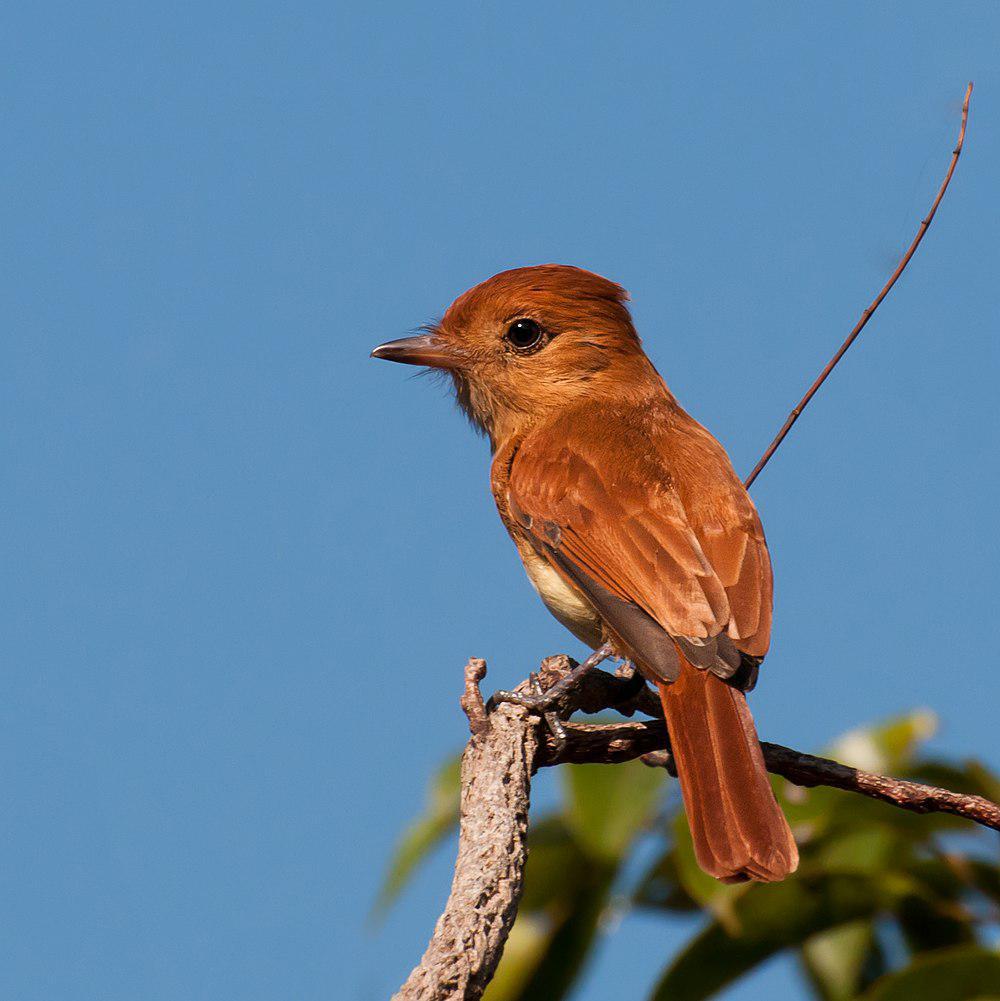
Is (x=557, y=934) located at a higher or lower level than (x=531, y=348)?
lower

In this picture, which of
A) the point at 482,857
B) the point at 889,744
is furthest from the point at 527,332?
the point at 482,857

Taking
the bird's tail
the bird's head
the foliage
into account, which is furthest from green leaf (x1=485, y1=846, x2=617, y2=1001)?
the bird's head

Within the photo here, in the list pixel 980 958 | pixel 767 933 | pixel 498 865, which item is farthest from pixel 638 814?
pixel 498 865

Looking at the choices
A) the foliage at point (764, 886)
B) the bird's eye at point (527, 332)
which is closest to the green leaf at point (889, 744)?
the foliage at point (764, 886)

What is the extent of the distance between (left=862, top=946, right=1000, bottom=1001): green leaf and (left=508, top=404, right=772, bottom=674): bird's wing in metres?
0.87

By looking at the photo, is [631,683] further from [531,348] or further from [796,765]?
[531,348]

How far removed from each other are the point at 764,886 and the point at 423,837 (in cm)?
111

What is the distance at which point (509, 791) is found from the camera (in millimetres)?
3309

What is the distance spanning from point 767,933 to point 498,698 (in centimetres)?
104

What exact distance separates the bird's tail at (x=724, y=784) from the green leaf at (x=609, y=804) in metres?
0.53

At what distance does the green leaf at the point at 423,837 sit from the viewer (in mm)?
4559

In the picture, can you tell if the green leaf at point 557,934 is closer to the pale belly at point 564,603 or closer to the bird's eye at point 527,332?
the pale belly at point 564,603

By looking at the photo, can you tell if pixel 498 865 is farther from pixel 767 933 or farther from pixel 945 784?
pixel 945 784

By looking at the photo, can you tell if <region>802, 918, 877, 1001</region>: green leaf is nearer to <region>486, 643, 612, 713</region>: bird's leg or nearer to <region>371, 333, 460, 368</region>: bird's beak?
<region>486, 643, 612, 713</region>: bird's leg
